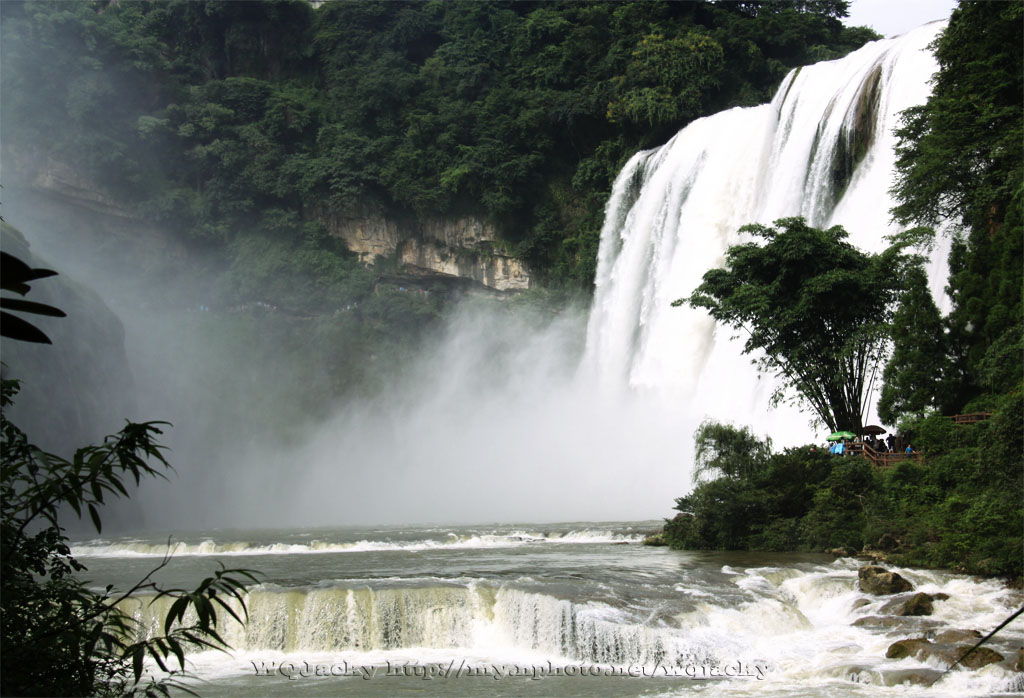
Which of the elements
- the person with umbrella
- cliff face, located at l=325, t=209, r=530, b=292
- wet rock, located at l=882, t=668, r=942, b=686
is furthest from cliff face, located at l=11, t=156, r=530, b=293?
wet rock, located at l=882, t=668, r=942, b=686

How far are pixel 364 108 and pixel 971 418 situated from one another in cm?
3528

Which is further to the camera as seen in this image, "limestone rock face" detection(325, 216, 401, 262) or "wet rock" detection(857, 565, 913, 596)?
"limestone rock face" detection(325, 216, 401, 262)

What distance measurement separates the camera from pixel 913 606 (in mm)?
12320

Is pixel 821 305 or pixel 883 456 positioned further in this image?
pixel 821 305

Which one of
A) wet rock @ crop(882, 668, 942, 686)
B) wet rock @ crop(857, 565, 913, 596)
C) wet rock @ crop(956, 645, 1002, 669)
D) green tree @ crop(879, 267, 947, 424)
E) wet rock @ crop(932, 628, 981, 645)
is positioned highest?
green tree @ crop(879, 267, 947, 424)

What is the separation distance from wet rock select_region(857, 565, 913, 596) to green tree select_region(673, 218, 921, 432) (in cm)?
690

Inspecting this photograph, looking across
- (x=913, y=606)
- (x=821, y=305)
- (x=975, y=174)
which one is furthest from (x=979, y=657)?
(x=975, y=174)

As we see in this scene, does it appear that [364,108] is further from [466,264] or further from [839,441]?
[839,441]

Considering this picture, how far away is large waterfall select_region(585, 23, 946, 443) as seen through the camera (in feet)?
80.8

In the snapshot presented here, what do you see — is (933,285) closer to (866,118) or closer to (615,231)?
(866,118)

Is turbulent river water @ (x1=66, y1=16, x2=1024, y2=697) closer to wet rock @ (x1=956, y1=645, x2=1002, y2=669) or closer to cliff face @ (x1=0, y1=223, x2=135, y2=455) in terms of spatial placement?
wet rock @ (x1=956, y1=645, x2=1002, y2=669)

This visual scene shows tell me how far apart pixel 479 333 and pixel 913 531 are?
29.2 meters

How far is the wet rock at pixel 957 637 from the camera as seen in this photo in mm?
10523

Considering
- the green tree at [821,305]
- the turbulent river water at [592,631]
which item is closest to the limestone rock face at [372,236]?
the green tree at [821,305]
